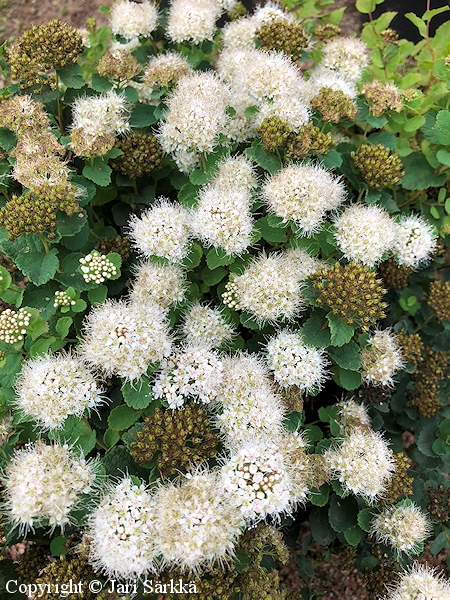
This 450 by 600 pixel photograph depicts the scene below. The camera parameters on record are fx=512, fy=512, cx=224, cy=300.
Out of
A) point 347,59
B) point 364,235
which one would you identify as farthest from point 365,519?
point 347,59

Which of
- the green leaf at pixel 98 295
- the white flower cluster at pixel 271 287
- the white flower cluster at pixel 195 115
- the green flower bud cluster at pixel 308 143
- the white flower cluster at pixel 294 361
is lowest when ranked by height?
the white flower cluster at pixel 294 361

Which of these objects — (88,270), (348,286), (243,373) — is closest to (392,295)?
(348,286)

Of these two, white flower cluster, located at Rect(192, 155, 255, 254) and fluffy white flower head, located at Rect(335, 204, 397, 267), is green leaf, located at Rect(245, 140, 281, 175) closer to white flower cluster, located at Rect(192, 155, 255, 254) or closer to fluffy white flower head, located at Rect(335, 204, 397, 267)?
white flower cluster, located at Rect(192, 155, 255, 254)

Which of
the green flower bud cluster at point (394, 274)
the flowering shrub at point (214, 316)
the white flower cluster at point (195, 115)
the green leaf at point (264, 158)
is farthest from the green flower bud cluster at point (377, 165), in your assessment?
the white flower cluster at point (195, 115)

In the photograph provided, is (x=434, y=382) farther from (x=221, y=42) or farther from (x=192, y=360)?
(x=221, y=42)

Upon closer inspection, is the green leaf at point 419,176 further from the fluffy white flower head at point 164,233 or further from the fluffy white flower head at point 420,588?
the fluffy white flower head at point 420,588
